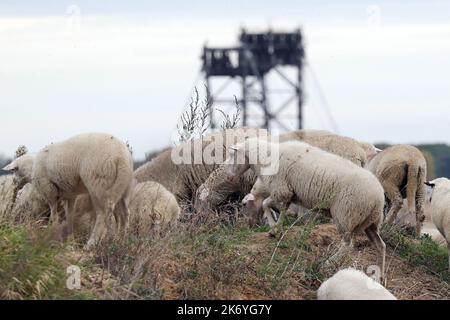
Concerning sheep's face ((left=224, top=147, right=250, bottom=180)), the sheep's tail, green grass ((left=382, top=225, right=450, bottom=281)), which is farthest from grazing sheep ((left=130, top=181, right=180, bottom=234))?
the sheep's tail

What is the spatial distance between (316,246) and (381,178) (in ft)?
8.52

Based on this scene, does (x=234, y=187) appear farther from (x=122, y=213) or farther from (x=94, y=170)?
(x=94, y=170)

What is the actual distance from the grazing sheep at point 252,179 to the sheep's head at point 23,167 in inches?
81.7

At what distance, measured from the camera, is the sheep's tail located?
1405 centimetres

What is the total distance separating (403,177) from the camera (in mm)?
14195

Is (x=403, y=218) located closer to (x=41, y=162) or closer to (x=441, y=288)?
(x=441, y=288)

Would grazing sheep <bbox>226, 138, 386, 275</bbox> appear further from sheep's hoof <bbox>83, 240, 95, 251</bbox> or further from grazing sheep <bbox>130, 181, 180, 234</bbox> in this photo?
sheep's hoof <bbox>83, 240, 95, 251</bbox>

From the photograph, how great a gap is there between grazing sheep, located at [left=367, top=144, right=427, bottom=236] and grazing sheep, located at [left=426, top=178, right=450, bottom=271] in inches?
23.0

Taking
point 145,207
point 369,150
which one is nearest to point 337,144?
point 369,150

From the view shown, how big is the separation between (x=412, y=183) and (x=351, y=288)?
491 cm

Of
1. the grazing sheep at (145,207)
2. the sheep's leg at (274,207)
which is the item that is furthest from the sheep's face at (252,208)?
the grazing sheep at (145,207)

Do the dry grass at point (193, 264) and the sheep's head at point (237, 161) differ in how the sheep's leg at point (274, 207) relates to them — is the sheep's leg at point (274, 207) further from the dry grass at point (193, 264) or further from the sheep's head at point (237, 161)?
the sheep's head at point (237, 161)

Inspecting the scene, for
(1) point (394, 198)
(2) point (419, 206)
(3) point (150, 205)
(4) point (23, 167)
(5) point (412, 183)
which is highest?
(4) point (23, 167)

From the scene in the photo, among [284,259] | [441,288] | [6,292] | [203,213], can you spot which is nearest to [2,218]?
[6,292]
